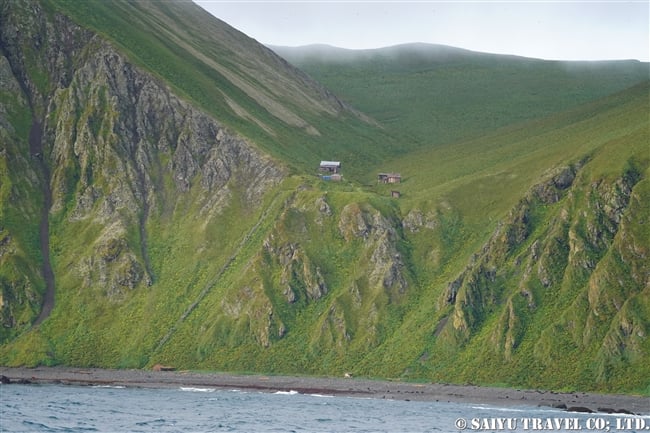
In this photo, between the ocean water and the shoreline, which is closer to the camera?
the ocean water

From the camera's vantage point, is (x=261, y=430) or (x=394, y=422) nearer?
(x=261, y=430)

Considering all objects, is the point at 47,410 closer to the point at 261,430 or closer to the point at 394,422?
the point at 261,430

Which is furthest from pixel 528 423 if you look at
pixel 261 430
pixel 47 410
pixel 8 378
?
pixel 8 378

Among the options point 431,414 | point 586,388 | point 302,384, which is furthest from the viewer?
point 302,384

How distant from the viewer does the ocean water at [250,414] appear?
417 feet

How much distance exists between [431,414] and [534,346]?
4903 centimetres

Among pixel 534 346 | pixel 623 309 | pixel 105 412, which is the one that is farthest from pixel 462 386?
pixel 105 412

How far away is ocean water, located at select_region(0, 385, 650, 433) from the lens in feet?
417

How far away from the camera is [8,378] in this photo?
198875 millimetres

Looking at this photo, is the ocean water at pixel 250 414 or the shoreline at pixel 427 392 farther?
the shoreline at pixel 427 392

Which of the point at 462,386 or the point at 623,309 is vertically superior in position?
the point at 623,309

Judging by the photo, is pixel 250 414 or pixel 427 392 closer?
pixel 250 414

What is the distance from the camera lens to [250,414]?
14538 cm

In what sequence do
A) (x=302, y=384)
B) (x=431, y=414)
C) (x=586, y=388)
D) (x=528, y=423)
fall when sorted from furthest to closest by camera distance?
(x=302, y=384) < (x=586, y=388) < (x=431, y=414) < (x=528, y=423)
